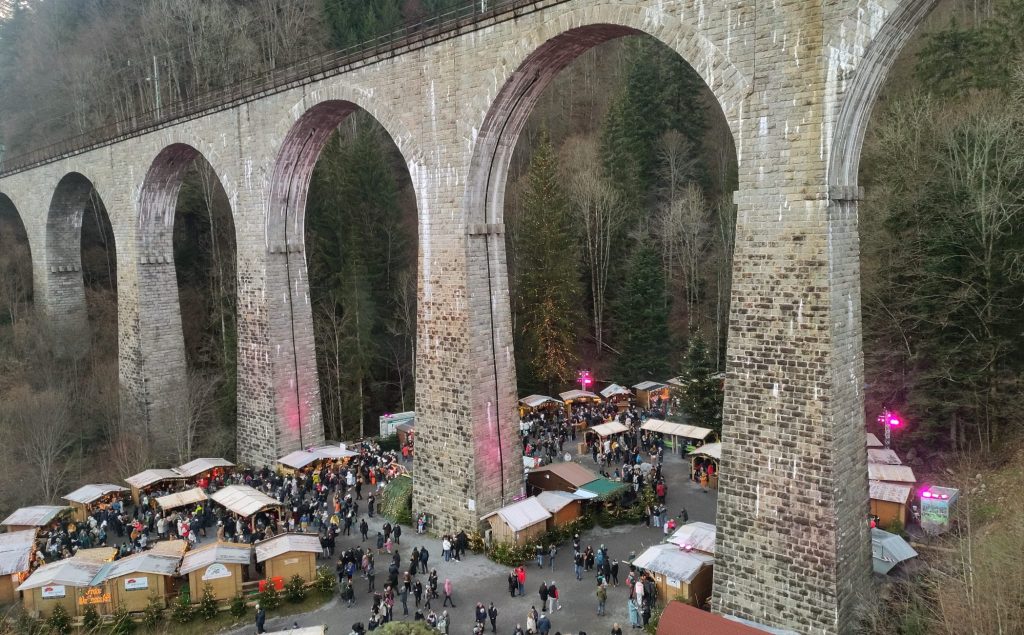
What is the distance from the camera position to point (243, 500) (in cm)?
1706

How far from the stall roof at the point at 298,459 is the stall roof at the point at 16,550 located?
250 inches

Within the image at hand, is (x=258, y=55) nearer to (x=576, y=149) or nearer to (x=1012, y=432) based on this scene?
(x=576, y=149)

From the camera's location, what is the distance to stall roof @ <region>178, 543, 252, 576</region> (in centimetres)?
1394

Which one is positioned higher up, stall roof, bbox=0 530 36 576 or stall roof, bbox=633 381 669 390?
stall roof, bbox=633 381 669 390

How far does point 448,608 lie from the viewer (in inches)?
527

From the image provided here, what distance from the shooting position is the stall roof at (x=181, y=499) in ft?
58.1

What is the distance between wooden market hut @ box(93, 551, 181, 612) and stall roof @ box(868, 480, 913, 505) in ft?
53.1

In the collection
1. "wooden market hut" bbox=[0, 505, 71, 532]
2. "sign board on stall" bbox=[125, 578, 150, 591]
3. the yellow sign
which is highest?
"wooden market hut" bbox=[0, 505, 71, 532]

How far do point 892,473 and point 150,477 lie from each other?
825 inches

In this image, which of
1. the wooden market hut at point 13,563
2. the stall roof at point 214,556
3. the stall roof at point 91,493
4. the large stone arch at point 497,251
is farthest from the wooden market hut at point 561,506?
the stall roof at point 91,493

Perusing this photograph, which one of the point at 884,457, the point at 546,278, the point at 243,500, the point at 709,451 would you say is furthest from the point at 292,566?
the point at 546,278

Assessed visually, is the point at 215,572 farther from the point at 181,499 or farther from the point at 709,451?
the point at 709,451

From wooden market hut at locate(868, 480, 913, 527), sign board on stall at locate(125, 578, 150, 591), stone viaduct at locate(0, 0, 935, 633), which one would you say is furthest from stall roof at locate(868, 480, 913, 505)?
sign board on stall at locate(125, 578, 150, 591)

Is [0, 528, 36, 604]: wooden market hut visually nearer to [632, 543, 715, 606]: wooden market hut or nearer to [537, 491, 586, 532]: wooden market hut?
[537, 491, 586, 532]: wooden market hut
